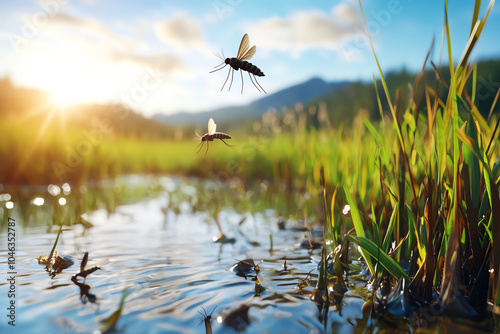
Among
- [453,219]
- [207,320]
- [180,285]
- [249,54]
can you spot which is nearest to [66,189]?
[180,285]

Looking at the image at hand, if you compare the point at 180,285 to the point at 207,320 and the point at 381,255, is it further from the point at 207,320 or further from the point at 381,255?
the point at 381,255

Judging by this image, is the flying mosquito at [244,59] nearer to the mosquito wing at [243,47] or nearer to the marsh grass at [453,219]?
the mosquito wing at [243,47]

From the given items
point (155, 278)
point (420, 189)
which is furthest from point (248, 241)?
point (420, 189)

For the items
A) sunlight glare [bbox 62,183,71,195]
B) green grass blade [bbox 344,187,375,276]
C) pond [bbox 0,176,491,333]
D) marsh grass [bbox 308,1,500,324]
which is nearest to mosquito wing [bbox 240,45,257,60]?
marsh grass [bbox 308,1,500,324]

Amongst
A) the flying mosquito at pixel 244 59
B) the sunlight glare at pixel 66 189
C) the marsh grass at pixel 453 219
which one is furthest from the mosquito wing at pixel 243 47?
the sunlight glare at pixel 66 189

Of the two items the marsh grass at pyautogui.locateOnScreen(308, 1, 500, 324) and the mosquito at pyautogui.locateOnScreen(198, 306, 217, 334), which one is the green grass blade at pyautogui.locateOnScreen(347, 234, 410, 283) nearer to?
the marsh grass at pyautogui.locateOnScreen(308, 1, 500, 324)

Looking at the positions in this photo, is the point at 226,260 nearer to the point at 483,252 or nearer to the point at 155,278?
the point at 155,278
